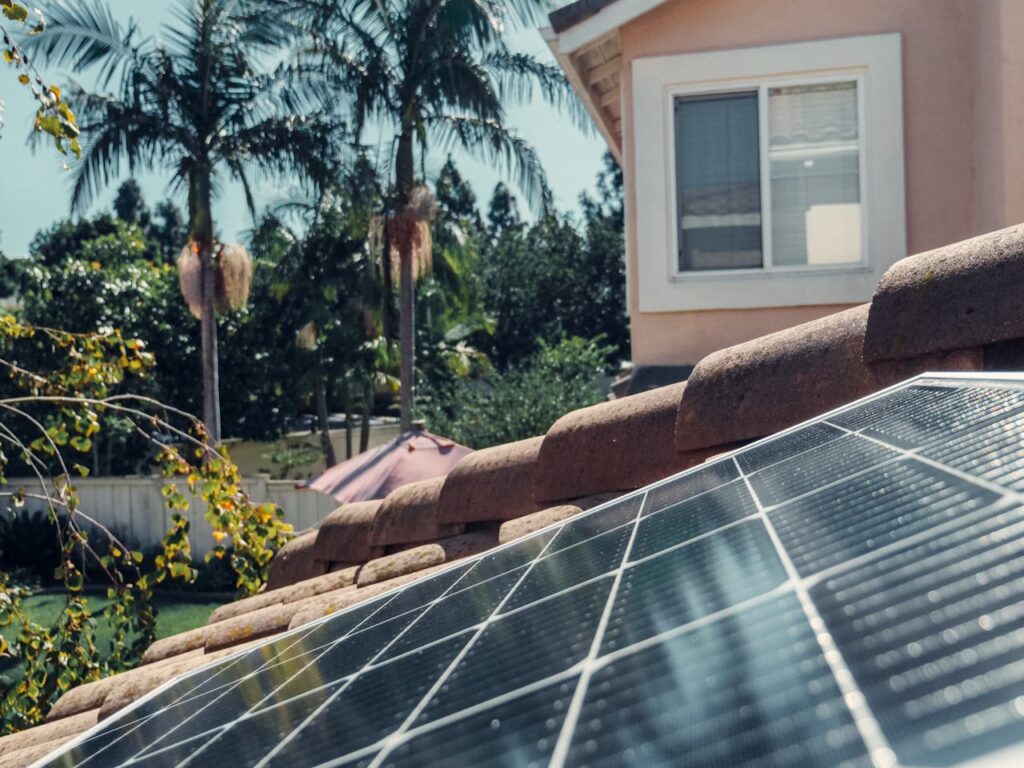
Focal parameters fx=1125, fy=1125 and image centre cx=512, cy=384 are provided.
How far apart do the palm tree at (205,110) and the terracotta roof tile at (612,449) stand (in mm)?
17380

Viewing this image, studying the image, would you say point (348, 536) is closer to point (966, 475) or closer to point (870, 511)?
point (870, 511)

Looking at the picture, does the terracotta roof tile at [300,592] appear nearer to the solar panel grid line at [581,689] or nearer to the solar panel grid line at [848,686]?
the solar panel grid line at [581,689]

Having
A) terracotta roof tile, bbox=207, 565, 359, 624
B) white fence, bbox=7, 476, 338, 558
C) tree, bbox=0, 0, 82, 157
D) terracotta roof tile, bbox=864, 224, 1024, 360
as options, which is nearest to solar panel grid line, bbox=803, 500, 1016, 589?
terracotta roof tile, bbox=864, 224, 1024, 360

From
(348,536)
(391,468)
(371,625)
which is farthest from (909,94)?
(391,468)

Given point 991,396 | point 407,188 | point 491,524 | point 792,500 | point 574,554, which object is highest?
point 407,188

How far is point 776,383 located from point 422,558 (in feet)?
6.99

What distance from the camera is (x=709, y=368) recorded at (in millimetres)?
4898

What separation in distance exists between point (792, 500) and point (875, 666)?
1.21 meters

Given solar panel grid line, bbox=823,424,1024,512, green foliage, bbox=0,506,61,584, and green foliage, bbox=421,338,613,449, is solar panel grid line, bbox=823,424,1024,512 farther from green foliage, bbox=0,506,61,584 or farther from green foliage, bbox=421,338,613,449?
green foliage, bbox=0,506,61,584

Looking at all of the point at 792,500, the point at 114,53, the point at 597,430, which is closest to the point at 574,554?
the point at 792,500

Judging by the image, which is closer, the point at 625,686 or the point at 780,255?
the point at 625,686

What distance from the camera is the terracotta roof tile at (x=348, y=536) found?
291 inches

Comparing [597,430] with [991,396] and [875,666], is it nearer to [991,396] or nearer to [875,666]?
[991,396]

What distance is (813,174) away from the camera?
8.90m
